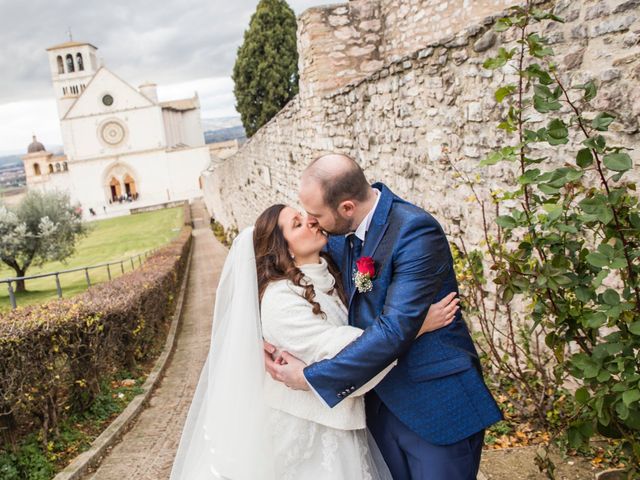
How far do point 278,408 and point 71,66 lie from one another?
250 ft

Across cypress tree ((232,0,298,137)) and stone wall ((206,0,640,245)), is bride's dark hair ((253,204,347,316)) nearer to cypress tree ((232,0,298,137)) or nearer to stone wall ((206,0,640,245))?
stone wall ((206,0,640,245))

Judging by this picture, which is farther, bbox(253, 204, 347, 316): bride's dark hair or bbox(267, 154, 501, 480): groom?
bbox(253, 204, 347, 316): bride's dark hair

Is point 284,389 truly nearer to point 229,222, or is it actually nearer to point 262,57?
point 229,222

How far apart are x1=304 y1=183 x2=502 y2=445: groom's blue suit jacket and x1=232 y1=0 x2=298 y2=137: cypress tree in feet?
90.9

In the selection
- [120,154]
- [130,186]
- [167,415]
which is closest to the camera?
[167,415]

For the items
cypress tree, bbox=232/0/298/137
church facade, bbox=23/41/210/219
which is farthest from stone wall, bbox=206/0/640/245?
church facade, bbox=23/41/210/219

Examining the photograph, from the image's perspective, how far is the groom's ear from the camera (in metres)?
2.48

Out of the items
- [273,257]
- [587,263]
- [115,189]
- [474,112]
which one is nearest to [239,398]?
[273,257]

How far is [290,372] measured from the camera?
244 centimetres

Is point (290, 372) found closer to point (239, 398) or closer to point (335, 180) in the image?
point (239, 398)

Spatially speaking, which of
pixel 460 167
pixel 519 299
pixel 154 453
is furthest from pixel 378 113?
pixel 154 453

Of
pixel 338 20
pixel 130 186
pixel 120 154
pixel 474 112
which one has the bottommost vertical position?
pixel 130 186

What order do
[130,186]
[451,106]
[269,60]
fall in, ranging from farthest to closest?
[130,186] → [269,60] → [451,106]

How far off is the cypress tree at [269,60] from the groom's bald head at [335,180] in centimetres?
2749
